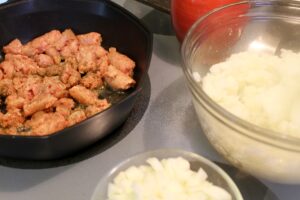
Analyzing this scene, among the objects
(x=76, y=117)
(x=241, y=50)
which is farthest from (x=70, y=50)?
(x=241, y=50)

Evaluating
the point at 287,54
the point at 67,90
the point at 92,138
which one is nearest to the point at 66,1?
the point at 67,90

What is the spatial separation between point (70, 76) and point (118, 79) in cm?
12

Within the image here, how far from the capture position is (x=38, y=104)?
819 millimetres

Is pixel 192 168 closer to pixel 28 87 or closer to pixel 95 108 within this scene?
pixel 95 108

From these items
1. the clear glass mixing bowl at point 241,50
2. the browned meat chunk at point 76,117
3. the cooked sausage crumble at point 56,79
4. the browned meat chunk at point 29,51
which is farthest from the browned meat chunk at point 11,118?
the clear glass mixing bowl at point 241,50

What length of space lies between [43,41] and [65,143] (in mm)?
397

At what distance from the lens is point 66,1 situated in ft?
3.33

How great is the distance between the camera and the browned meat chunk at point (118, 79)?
2.87 feet

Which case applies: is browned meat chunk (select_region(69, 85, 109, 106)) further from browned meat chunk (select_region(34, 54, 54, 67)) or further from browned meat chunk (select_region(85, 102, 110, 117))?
browned meat chunk (select_region(34, 54, 54, 67))

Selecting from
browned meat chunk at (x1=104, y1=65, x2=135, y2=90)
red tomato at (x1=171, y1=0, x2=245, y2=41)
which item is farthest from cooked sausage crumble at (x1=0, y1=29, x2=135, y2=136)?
red tomato at (x1=171, y1=0, x2=245, y2=41)

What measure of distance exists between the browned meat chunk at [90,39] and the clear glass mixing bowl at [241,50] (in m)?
0.31

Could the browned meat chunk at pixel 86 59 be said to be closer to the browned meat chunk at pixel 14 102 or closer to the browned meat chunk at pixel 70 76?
the browned meat chunk at pixel 70 76

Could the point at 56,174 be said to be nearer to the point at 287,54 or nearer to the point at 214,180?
the point at 214,180

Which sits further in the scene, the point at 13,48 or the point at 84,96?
the point at 13,48
